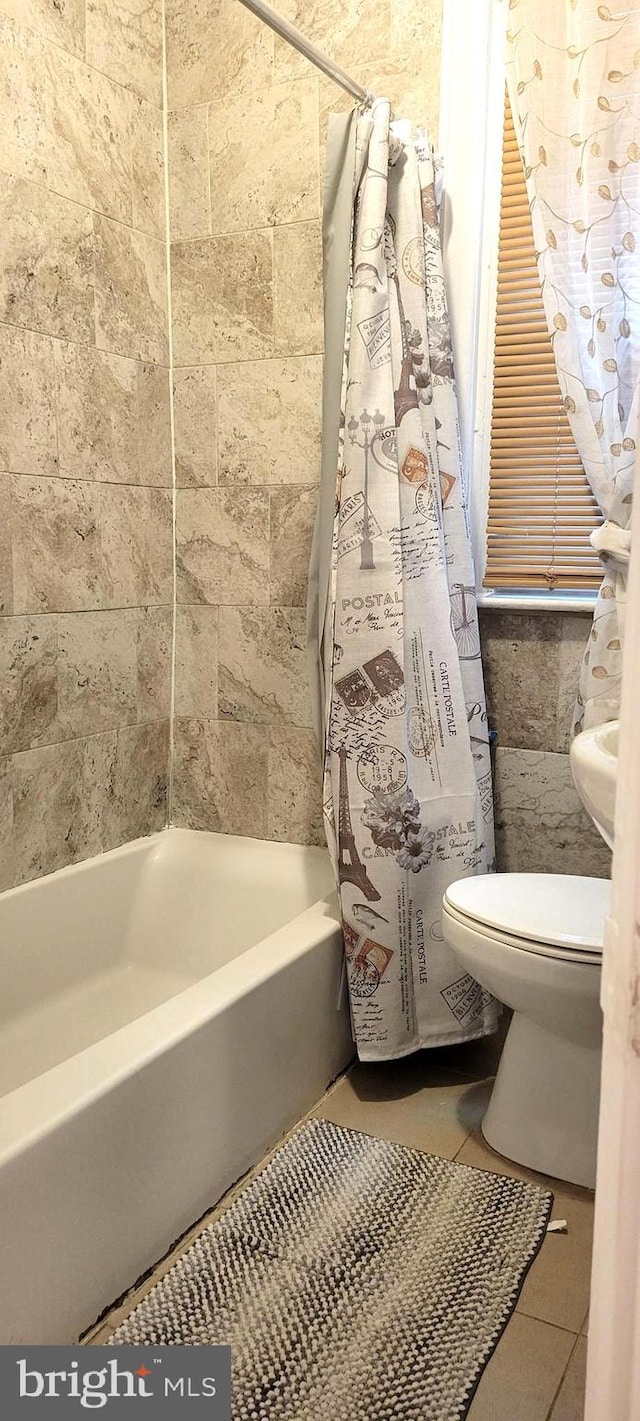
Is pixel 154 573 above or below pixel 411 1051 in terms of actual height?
above

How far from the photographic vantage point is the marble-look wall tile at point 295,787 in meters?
2.49

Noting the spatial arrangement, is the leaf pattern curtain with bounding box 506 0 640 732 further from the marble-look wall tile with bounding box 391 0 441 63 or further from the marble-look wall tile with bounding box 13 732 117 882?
the marble-look wall tile with bounding box 13 732 117 882

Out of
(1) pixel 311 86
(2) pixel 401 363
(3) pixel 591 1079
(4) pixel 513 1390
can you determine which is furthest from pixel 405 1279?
(1) pixel 311 86

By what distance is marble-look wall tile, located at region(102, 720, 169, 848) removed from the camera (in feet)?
8.19

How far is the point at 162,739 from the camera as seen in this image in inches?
105

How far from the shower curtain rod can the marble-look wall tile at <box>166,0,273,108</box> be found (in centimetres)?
48

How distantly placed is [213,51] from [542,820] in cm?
204

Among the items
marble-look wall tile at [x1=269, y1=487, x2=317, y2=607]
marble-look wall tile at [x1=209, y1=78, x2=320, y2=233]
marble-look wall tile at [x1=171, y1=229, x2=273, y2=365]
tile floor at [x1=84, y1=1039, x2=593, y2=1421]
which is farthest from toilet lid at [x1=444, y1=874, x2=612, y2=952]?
marble-look wall tile at [x1=209, y1=78, x2=320, y2=233]

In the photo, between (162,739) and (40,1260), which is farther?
(162,739)

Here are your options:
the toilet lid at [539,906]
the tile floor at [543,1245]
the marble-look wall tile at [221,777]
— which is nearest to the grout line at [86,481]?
the marble-look wall tile at [221,777]

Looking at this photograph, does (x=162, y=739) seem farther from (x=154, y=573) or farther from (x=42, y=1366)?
(x=42, y=1366)

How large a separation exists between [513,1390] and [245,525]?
189cm

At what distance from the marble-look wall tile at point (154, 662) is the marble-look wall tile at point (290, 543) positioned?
33cm
